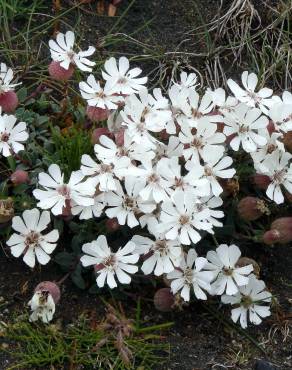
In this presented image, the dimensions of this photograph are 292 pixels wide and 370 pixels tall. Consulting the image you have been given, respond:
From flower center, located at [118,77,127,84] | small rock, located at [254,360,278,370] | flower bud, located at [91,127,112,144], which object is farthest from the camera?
flower center, located at [118,77,127,84]

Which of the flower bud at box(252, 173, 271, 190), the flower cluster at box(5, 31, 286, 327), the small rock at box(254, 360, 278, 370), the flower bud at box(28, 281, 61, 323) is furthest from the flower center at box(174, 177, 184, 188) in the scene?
the small rock at box(254, 360, 278, 370)

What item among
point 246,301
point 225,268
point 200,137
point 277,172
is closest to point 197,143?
point 200,137

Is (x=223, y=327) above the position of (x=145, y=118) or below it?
below

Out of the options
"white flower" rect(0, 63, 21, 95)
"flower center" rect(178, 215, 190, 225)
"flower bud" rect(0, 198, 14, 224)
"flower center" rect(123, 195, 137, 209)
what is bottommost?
"flower center" rect(178, 215, 190, 225)

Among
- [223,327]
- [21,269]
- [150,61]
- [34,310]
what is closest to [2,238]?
[21,269]

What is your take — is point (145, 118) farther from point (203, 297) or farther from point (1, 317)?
point (1, 317)

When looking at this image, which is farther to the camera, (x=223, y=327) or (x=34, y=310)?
(x=223, y=327)

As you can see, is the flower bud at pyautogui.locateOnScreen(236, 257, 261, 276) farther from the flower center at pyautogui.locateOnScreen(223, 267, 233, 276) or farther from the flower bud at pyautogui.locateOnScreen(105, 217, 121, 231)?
the flower bud at pyautogui.locateOnScreen(105, 217, 121, 231)

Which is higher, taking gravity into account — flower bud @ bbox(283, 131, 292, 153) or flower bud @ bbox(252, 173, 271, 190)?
flower bud @ bbox(283, 131, 292, 153)
